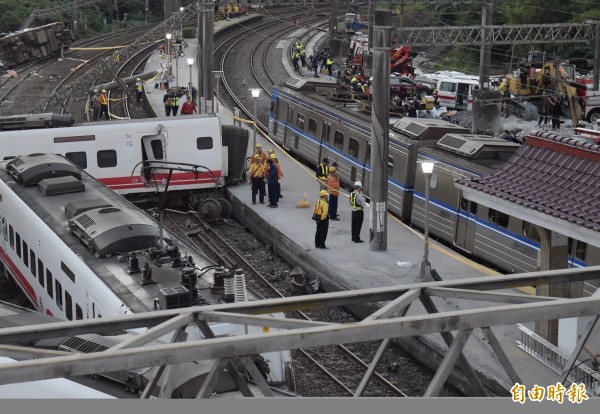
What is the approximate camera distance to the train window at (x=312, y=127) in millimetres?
34062

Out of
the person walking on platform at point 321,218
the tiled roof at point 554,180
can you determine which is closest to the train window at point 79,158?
the person walking on platform at point 321,218

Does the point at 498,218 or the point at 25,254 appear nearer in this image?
the point at 25,254

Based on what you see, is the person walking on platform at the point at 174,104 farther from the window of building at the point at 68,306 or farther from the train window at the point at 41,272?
the window of building at the point at 68,306

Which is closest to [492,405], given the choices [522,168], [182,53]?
[522,168]

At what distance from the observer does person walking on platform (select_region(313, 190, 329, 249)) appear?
78.5ft

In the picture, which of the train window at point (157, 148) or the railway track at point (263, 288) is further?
the train window at point (157, 148)

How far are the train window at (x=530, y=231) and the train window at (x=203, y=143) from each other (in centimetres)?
1071

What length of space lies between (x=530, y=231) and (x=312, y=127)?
13.6m

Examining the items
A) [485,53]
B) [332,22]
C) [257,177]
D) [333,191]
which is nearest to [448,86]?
[485,53]

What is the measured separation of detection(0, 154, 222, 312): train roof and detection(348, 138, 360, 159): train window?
9443mm

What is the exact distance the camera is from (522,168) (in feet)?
61.1

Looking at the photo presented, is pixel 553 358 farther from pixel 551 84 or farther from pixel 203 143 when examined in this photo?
pixel 551 84

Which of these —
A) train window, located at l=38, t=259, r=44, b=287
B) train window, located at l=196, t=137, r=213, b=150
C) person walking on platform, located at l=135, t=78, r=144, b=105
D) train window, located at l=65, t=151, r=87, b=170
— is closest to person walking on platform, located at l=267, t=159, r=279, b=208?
train window, located at l=196, t=137, r=213, b=150

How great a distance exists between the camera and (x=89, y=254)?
55.6ft
